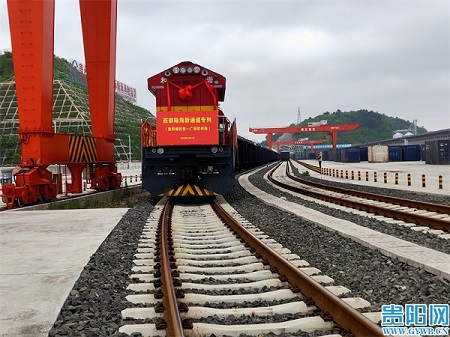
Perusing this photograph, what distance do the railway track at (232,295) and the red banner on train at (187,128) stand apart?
6133mm

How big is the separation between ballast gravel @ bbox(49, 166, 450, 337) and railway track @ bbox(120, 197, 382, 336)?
0.15m

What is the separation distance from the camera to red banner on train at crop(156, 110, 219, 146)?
41.9 ft

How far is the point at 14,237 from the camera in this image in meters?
8.02

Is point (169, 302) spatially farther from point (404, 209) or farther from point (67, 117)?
point (67, 117)

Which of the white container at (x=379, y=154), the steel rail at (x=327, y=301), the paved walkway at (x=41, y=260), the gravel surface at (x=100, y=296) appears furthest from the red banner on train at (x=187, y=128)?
the white container at (x=379, y=154)

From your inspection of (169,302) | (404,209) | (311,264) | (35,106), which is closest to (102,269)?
(169,302)

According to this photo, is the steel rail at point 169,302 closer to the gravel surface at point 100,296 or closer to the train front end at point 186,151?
the gravel surface at point 100,296

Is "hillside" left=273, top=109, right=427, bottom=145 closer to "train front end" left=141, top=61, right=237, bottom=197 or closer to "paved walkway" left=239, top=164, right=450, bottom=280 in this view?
"train front end" left=141, top=61, right=237, bottom=197

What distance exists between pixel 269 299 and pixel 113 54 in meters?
15.8

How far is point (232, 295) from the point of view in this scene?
4316mm

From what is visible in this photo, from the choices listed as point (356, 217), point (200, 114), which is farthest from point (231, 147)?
point (356, 217)

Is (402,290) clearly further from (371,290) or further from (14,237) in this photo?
(14,237)

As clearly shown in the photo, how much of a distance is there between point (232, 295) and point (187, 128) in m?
8.89

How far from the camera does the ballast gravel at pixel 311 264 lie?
3.78m
